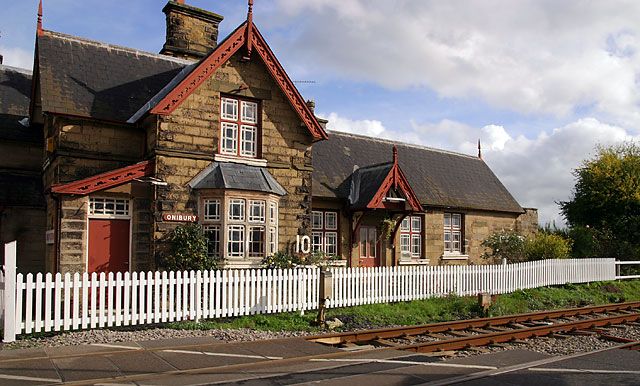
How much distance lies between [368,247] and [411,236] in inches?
96.3

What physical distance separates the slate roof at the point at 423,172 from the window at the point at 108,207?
6.92 metres

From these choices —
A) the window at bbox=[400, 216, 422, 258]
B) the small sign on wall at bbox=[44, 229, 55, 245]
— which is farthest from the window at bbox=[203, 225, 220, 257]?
the window at bbox=[400, 216, 422, 258]

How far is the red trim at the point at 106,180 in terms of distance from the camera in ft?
46.2

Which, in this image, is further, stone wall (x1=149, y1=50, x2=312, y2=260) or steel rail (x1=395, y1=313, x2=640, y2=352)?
stone wall (x1=149, y1=50, x2=312, y2=260)

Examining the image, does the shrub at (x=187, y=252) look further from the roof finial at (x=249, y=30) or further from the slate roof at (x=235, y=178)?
the roof finial at (x=249, y=30)

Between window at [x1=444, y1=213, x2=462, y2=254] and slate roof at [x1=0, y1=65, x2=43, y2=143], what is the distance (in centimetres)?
1577

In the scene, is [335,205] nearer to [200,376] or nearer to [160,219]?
[160,219]

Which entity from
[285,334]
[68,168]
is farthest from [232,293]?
[68,168]

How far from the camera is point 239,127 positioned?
656 inches

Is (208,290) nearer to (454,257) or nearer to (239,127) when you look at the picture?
(239,127)

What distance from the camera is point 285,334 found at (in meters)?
12.2

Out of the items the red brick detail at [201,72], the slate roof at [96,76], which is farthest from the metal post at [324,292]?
the slate roof at [96,76]

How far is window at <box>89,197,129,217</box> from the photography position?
15.0 meters

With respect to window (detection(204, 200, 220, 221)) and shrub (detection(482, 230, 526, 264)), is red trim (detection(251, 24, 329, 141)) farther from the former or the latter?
shrub (detection(482, 230, 526, 264))
